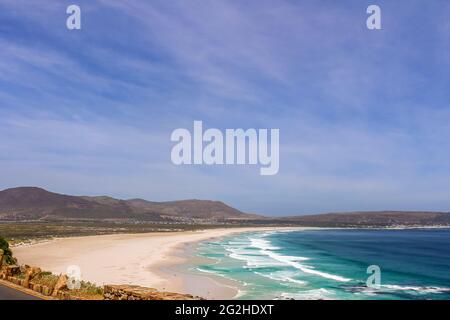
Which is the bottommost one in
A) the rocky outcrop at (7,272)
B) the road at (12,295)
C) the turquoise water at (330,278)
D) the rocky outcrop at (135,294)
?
the turquoise water at (330,278)

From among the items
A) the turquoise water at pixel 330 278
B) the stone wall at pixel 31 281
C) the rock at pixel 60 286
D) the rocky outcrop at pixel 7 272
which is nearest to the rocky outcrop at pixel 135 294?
the stone wall at pixel 31 281

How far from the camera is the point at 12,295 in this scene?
17.3 metres

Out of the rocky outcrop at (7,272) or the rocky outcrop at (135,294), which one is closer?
the rocky outcrop at (135,294)

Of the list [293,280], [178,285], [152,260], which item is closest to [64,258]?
[152,260]

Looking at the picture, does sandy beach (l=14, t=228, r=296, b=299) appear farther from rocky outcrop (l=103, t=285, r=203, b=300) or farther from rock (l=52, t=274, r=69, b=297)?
Result: rocky outcrop (l=103, t=285, r=203, b=300)

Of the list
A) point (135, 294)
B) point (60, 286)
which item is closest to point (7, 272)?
point (60, 286)

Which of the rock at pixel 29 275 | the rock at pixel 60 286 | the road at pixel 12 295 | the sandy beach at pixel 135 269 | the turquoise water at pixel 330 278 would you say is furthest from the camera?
the sandy beach at pixel 135 269

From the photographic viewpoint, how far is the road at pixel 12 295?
1677cm

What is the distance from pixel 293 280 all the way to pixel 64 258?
31.6 meters

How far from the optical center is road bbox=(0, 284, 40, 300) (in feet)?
55.0

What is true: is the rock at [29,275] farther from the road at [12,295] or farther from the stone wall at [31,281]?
the road at [12,295]

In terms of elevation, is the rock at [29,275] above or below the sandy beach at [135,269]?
above
